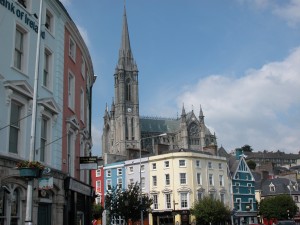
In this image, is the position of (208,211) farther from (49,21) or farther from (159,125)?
(159,125)

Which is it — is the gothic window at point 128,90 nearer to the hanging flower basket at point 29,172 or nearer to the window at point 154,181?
the window at point 154,181

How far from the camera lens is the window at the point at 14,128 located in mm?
16031

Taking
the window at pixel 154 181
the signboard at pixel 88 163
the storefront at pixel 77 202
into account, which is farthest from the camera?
the window at pixel 154 181

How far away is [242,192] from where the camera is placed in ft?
242

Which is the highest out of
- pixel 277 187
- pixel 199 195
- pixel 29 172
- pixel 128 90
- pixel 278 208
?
pixel 128 90

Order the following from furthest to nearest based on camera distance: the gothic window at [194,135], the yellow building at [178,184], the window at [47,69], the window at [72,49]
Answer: the gothic window at [194,135] < the yellow building at [178,184] < the window at [72,49] < the window at [47,69]

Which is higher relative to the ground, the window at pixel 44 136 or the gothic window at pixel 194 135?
the gothic window at pixel 194 135

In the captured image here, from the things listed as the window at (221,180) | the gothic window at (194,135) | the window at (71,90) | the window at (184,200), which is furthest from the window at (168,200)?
the gothic window at (194,135)

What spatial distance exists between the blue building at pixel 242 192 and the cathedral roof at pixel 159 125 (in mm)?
83040

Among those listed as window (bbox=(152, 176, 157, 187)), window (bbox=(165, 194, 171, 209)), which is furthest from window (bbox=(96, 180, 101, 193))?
window (bbox=(165, 194, 171, 209))

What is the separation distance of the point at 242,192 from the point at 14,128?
62.5m

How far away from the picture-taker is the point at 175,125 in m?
168

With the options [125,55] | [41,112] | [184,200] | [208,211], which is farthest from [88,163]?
[125,55]

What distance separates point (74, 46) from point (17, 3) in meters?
7.33
